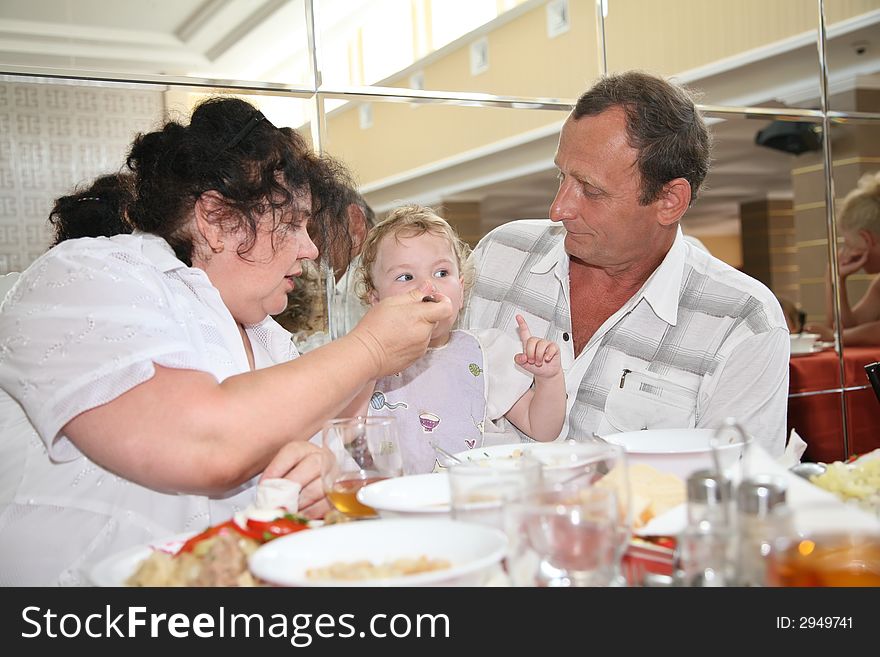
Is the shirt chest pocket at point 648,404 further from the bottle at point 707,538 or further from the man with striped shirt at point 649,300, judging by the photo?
the bottle at point 707,538

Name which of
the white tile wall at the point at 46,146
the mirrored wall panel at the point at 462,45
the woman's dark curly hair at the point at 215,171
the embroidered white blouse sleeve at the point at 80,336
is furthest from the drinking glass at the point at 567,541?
the mirrored wall panel at the point at 462,45

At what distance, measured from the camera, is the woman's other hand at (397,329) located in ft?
4.81

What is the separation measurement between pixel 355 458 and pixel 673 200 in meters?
1.68

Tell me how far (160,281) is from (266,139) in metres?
0.38

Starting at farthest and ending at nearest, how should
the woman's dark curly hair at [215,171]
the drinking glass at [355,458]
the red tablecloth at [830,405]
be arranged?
1. the red tablecloth at [830,405]
2. the woman's dark curly hair at [215,171]
3. the drinking glass at [355,458]

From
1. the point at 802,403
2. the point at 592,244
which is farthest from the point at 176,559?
the point at 802,403

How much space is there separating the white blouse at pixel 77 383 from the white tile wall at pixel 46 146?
192 centimetres

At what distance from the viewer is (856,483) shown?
1.19m

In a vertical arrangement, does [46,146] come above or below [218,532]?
above

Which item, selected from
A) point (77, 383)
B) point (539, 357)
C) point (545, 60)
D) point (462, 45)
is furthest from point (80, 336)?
point (545, 60)

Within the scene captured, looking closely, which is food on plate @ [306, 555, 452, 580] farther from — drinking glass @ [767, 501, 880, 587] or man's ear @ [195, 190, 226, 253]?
man's ear @ [195, 190, 226, 253]

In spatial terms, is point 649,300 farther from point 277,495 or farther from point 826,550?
point 826,550

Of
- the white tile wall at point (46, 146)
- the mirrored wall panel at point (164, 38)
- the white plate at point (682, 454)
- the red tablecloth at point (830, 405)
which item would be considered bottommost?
the red tablecloth at point (830, 405)
